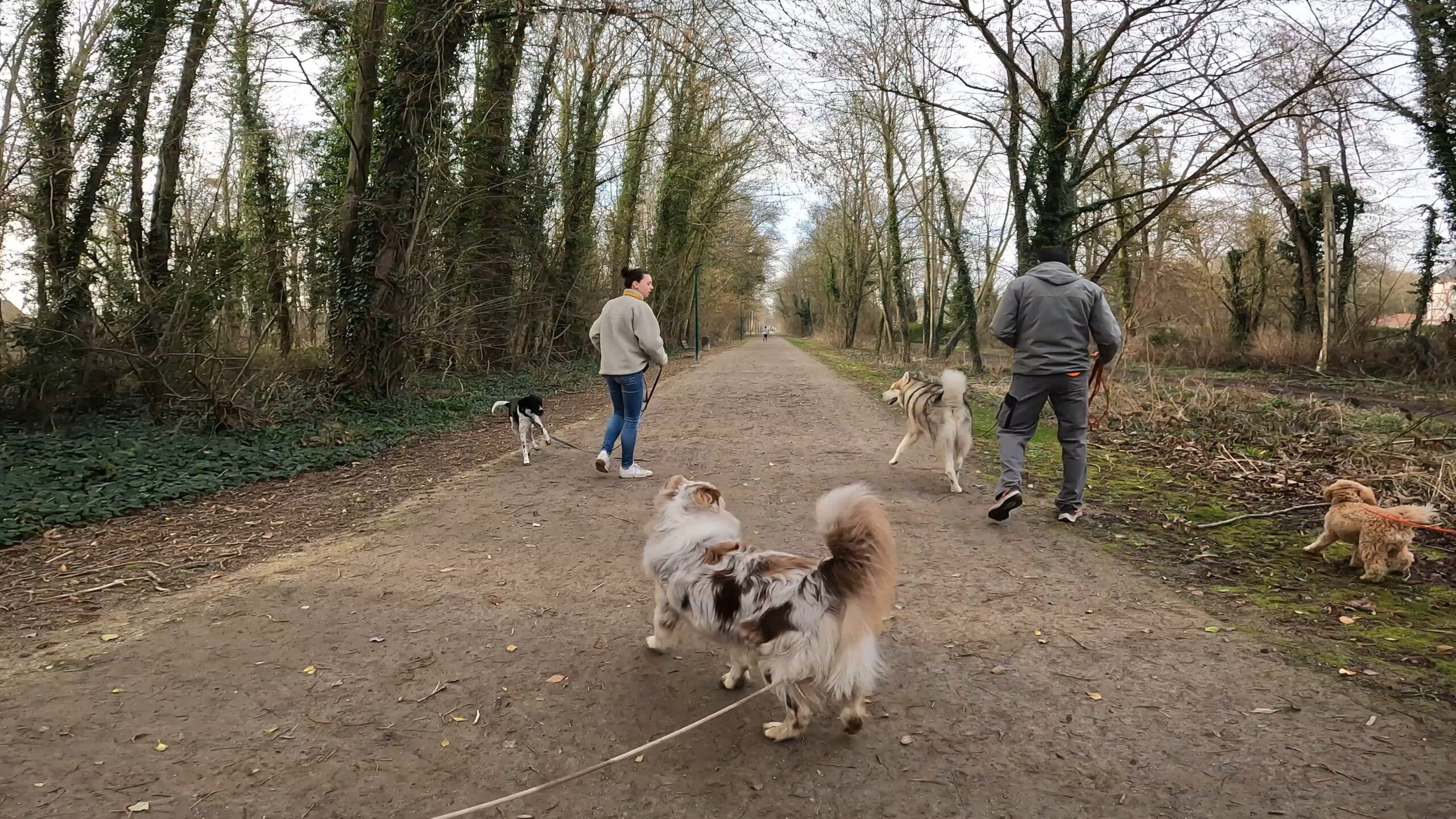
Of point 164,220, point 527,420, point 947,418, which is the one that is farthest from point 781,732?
point 164,220

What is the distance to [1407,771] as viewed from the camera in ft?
8.49

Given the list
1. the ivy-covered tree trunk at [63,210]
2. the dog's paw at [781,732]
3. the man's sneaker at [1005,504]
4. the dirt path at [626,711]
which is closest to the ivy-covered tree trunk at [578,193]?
the ivy-covered tree trunk at [63,210]

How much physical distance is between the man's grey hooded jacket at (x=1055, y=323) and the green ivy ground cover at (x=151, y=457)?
24.5ft

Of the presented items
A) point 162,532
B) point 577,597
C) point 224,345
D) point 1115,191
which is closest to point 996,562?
point 577,597

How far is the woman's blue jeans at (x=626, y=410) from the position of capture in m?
7.32

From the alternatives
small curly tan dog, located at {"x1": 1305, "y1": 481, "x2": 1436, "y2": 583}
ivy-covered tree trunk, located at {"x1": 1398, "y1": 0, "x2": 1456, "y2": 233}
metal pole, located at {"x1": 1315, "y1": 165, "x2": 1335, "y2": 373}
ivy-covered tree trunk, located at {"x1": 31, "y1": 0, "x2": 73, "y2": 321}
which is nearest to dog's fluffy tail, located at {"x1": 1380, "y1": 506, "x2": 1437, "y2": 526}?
small curly tan dog, located at {"x1": 1305, "y1": 481, "x2": 1436, "y2": 583}

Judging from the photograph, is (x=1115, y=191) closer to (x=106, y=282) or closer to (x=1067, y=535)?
(x=1067, y=535)

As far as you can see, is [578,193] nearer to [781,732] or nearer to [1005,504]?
[1005,504]

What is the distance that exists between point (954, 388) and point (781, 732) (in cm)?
473

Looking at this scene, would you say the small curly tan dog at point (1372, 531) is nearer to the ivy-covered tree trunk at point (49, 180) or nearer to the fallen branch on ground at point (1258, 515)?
the fallen branch on ground at point (1258, 515)

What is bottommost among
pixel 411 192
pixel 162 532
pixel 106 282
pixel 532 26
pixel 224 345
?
pixel 162 532

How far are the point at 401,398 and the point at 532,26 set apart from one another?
6459 mm

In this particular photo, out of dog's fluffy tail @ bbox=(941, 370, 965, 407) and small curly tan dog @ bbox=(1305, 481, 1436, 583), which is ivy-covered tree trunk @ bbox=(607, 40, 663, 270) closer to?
dog's fluffy tail @ bbox=(941, 370, 965, 407)

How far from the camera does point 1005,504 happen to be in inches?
225
